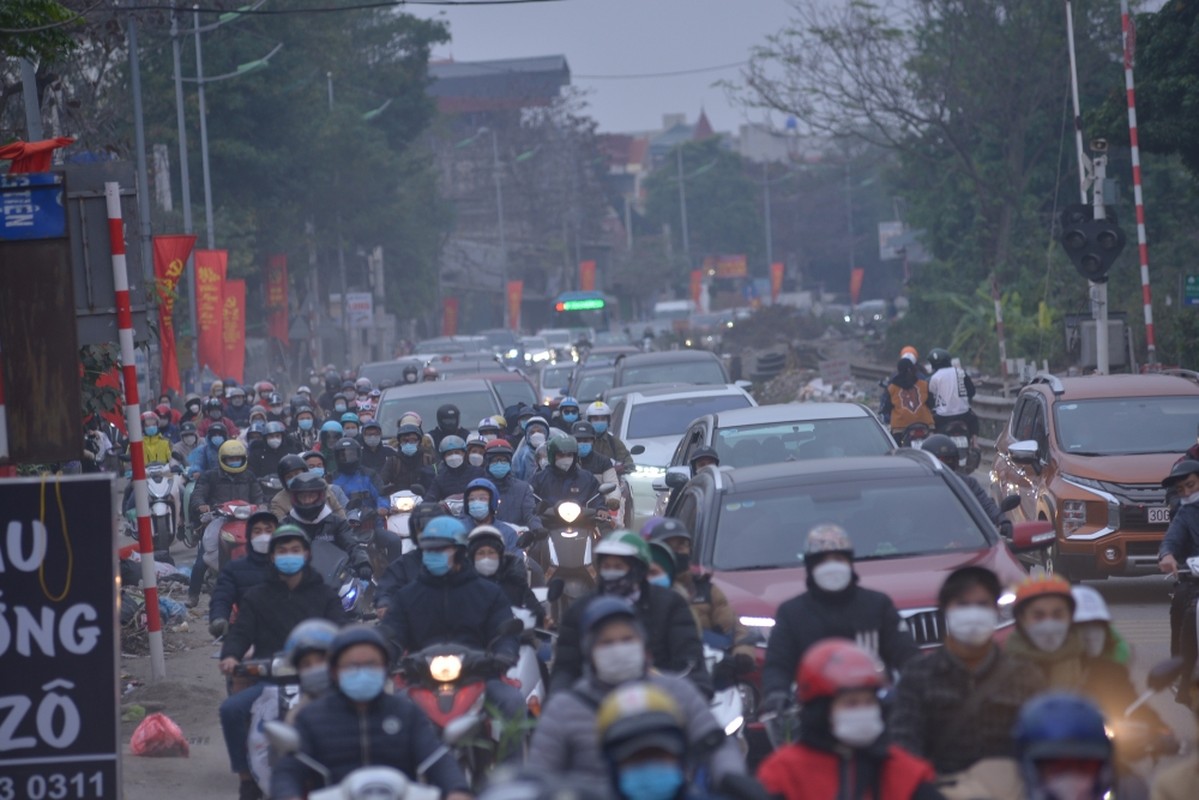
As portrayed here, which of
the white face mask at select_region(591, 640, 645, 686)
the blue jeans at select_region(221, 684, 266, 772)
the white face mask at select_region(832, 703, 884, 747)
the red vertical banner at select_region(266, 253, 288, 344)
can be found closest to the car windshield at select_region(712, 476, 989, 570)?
the blue jeans at select_region(221, 684, 266, 772)

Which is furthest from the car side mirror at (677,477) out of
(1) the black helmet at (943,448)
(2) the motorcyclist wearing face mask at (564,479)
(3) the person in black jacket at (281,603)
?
(3) the person in black jacket at (281,603)

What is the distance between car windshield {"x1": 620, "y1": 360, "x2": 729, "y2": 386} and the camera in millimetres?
26203

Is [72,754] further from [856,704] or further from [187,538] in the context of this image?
[187,538]

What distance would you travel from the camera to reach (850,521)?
9.91 metres

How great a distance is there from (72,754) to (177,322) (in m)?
37.7

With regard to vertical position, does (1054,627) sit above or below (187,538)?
above

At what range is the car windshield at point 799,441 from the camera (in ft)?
46.7

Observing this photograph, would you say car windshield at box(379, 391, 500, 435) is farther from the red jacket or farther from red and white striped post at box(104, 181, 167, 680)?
the red jacket

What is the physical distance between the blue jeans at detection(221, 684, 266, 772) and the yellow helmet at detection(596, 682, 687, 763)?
4789mm

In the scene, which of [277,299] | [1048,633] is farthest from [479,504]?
[277,299]

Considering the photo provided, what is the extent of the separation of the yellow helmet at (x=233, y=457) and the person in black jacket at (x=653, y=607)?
10173 mm

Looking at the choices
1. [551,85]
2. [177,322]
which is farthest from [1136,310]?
[551,85]

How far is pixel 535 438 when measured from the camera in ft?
59.5

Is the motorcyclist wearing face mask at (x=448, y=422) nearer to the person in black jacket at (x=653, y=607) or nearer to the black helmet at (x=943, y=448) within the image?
the black helmet at (x=943, y=448)
